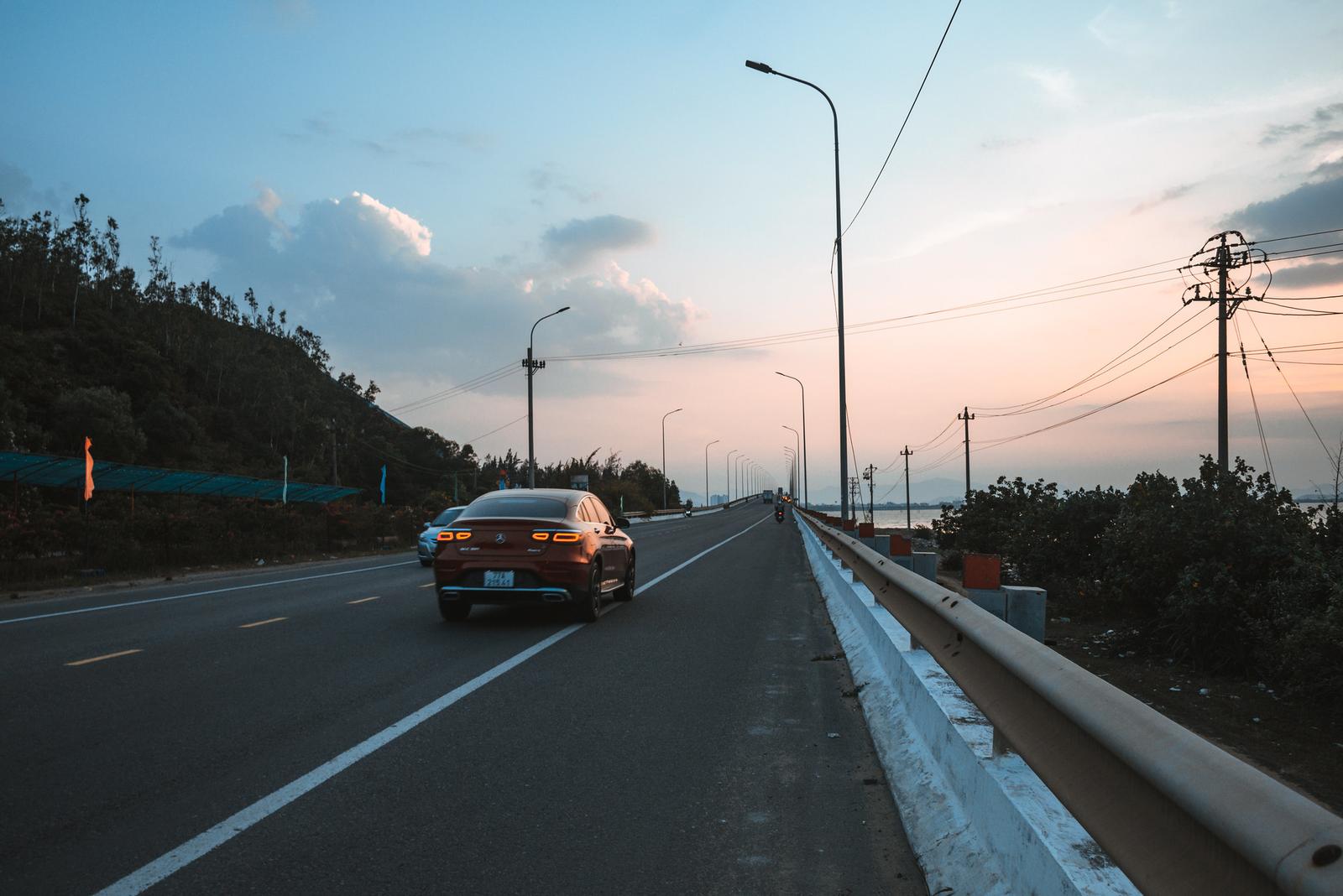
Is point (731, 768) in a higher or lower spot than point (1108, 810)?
lower

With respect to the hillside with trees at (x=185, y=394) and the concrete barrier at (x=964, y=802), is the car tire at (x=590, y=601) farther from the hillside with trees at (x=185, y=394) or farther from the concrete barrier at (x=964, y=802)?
the hillside with trees at (x=185, y=394)

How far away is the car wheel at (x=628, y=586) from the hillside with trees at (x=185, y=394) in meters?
30.8

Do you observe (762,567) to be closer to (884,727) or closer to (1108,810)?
(884,727)

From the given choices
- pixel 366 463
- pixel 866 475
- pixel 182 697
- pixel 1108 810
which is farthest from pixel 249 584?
pixel 866 475

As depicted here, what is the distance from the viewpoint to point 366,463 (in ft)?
356

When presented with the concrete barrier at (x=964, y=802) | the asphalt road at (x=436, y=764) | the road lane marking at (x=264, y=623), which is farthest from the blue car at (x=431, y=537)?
the concrete barrier at (x=964, y=802)

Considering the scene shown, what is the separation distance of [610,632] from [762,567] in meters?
11.9

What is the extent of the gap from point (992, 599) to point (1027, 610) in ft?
1.32

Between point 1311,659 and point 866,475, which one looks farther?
point 866,475

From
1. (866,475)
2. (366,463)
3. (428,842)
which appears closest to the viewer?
(428,842)

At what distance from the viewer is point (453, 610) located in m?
11.2

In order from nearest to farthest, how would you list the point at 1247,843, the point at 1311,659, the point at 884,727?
the point at 1247,843 < the point at 884,727 < the point at 1311,659

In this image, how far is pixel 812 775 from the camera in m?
5.15

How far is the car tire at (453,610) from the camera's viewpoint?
11039mm
